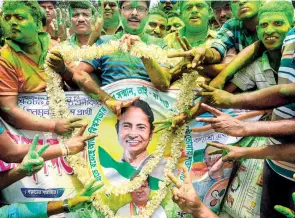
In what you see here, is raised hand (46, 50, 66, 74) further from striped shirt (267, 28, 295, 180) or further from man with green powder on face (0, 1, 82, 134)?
striped shirt (267, 28, 295, 180)

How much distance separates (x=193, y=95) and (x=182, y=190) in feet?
1.90

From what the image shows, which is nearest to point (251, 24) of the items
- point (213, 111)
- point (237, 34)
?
point (237, 34)

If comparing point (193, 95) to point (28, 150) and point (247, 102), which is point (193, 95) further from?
point (28, 150)

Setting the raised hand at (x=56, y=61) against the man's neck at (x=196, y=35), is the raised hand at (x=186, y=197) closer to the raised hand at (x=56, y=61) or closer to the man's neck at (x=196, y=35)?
the raised hand at (x=56, y=61)

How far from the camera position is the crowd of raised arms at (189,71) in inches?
99.2

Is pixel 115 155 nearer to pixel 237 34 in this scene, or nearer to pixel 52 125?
pixel 52 125

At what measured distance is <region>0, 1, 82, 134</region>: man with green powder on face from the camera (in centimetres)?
284

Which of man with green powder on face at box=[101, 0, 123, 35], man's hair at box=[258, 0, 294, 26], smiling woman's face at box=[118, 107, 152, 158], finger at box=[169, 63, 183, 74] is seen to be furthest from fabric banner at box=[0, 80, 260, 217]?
man with green powder on face at box=[101, 0, 123, 35]

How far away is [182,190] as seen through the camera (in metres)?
2.57

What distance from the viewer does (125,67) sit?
2932mm

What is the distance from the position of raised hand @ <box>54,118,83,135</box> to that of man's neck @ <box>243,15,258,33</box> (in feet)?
3.62

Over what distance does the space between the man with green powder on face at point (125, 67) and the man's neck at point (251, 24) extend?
1.63 ft

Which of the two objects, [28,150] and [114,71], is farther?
[114,71]

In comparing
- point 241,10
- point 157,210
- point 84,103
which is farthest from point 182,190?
point 241,10
